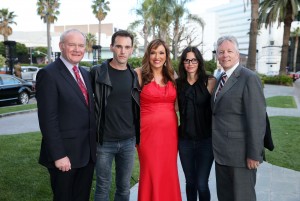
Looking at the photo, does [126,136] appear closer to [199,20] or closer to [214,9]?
[199,20]

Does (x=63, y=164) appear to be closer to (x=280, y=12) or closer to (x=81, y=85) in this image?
(x=81, y=85)

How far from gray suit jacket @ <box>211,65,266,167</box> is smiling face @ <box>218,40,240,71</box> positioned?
0.08 m

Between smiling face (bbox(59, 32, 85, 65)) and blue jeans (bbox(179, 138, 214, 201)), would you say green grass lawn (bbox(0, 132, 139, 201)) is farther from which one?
smiling face (bbox(59, 32, 85, 65))

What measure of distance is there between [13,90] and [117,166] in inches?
537

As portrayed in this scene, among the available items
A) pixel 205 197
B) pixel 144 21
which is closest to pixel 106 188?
pixel 205 197

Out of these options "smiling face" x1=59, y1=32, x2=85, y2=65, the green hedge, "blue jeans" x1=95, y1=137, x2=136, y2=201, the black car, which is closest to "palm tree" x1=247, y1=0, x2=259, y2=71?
the black car

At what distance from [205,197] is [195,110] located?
40.6 inches

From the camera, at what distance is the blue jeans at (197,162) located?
12.2 ft

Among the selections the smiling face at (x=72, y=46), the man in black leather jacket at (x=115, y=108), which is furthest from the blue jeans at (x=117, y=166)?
the smiling face at (x=72, y=46)

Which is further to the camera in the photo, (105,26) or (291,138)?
(105,26)

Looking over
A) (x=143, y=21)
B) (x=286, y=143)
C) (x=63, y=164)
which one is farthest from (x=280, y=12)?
(x=63, y=164)

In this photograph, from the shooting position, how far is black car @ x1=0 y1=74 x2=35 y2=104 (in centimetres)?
1540

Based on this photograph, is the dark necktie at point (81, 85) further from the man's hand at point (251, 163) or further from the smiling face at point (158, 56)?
the man's hand at point (251, 163)

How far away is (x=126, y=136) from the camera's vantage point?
3.51 m
